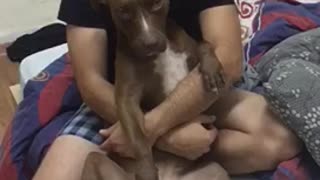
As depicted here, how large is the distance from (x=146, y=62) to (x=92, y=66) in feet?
0.44

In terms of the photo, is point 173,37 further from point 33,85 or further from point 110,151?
point 33,85

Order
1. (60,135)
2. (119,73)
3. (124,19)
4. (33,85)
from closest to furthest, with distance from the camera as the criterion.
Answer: (124,19), (119,73), (60,135), (33,85)

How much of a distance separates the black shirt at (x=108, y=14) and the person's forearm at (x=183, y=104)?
7.0 inches

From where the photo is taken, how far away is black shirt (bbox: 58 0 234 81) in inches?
67.7

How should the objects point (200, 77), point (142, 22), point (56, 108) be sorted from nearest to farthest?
point (142, 22)
point (200, 77)
point (56, 108)

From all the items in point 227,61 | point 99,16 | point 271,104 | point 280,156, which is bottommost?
point 280,156

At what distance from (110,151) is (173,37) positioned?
302 millimetres

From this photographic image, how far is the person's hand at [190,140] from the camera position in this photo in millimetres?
1621

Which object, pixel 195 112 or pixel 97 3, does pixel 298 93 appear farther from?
pixel 97 3

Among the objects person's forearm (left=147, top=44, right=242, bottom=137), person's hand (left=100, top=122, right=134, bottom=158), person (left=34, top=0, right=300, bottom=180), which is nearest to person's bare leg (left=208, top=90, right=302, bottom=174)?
person (left=34, top=0, right=300, bottom=180)

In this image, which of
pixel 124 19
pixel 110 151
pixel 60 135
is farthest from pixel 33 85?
pixel 124 19

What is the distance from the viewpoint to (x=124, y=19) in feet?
5.02

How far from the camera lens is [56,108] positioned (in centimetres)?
201

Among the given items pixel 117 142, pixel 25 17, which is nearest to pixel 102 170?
pixel 117 142
